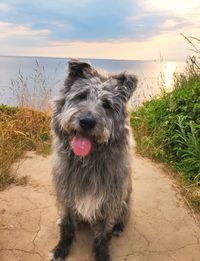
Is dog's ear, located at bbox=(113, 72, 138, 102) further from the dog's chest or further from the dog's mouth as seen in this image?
the dog's chest

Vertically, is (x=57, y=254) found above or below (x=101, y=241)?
below

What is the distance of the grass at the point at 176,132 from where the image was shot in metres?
5.68

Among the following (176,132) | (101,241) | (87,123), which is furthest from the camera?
(176,132)

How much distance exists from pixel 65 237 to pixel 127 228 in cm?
77

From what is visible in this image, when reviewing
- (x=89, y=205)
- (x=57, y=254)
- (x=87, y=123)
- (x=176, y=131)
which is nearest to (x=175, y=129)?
(x=176, y=131)

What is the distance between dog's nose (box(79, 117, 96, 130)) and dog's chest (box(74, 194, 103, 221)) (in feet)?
2.56

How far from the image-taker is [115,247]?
4023 millimetres

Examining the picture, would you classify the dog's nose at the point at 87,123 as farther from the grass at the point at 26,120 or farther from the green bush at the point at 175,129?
the green bush at the point at 175,129

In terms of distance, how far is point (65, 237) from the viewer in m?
3.90

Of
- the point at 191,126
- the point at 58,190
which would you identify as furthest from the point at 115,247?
the point at 191,126

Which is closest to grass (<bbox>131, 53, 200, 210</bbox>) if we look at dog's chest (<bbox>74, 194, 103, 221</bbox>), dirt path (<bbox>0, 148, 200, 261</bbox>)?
dirt path (<bbox>0, 148, 200, 261</bbox>)

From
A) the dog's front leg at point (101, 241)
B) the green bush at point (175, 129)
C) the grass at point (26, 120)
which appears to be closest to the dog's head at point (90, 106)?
the dog's front leg at point (101, 241)

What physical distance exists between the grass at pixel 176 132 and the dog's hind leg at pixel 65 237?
1.75 meters

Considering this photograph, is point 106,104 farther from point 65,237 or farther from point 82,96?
point 65,237
